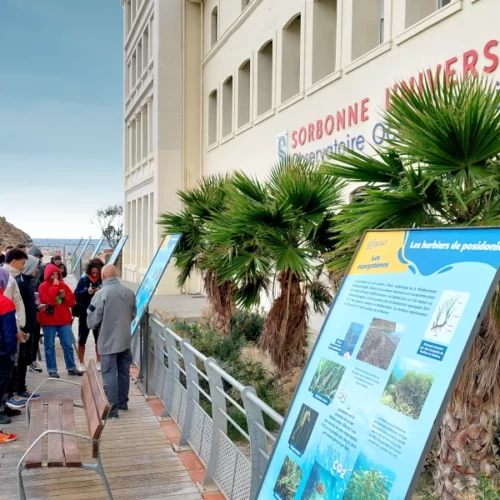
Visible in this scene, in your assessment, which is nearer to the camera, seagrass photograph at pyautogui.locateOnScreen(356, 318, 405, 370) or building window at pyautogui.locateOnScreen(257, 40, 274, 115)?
seagrass photograph at pyautogui.locateOnScreen(356, 318, 405, 370)

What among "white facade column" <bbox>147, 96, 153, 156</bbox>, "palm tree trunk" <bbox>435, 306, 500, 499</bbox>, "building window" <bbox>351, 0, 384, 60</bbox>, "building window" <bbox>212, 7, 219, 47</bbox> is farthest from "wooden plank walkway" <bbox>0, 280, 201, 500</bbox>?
"white facade column" <bbox>147, 96, 153, 156</bbox>

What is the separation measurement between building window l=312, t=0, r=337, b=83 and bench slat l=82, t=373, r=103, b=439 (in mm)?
9336

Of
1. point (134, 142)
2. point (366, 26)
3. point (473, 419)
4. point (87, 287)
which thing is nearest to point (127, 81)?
point (134, 142)

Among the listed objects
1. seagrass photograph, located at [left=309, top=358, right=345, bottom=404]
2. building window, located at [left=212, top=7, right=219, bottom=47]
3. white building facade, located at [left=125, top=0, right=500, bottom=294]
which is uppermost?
building window, located at [left=212, top=7, right=219, bottom=47]

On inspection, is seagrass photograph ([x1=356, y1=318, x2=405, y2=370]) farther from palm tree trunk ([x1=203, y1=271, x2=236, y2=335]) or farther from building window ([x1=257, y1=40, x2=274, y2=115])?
building window ([x1=257, y1=40, x2=274, y2=115])

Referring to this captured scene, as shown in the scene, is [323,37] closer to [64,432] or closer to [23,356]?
[23,356]

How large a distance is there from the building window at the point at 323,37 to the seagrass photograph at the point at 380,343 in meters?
10.9

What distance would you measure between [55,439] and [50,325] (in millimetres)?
3934

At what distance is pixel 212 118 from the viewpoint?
21.5m

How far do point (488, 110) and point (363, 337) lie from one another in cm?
188

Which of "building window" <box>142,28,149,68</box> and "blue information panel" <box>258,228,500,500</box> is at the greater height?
"building window" <box>142,28,149,68</box>

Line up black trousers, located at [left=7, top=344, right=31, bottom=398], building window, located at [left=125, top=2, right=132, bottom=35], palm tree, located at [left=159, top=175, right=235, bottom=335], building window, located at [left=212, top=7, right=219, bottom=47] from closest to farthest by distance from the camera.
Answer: black trousers, located at [left=7, top=344, right=31, bottom=398], palm tree, located at [left=159, top=175, right=235, bottom=335], building window, located at [left=212, top=7, right=219, bottom=47], building window, located at [left=125, top=2, right=132, bottom=35]

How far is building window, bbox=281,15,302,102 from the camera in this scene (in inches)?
556

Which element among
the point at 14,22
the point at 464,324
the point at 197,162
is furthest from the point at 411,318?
the point at 14,22
